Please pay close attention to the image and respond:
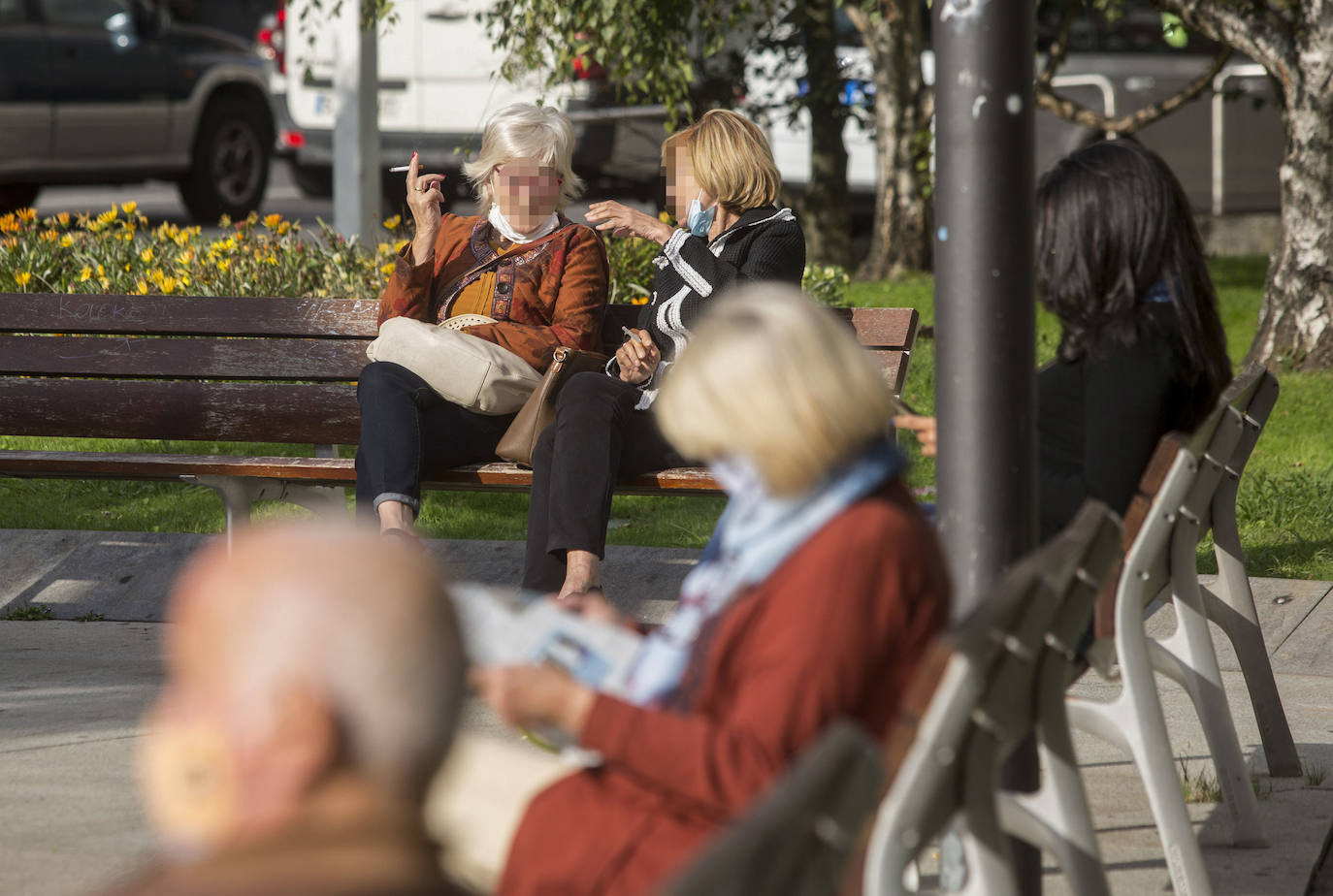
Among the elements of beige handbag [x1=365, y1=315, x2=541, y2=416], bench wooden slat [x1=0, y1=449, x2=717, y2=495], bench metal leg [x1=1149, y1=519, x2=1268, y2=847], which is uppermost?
beige handbag [x1=365, y1=315, x2=541, y2=416]

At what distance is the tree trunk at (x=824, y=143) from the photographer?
37.6ft

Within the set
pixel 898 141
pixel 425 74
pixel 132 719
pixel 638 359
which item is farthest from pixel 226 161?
pixel 132 719

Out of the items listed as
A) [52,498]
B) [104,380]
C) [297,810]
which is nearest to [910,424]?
[297,810]

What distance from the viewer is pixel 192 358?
5.38 metres

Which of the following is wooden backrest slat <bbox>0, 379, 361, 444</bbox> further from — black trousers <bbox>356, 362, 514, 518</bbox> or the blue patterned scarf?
the blue patterned scarf

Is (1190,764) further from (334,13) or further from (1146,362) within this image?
(334,13)

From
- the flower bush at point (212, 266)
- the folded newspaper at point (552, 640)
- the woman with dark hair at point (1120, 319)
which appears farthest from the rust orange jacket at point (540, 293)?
the folded newspaper at point (552, 640)

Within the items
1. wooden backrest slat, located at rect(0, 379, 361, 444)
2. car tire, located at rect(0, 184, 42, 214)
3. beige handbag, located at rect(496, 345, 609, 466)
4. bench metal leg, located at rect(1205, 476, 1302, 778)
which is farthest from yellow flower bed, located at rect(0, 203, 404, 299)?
car tire, located at rect(0, 184, 42, 214)

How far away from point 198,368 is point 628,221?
60.9 inches

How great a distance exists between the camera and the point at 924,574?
77.1 inches

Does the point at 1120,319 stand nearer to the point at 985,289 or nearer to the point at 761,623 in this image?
the point at 985,289

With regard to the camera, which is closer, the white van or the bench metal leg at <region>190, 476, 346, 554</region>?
the bench metal leg at <region>190, 476, 346, 554</region>

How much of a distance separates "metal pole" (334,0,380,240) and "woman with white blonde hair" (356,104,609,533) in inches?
155

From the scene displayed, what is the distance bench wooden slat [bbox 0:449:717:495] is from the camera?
14.9ft
